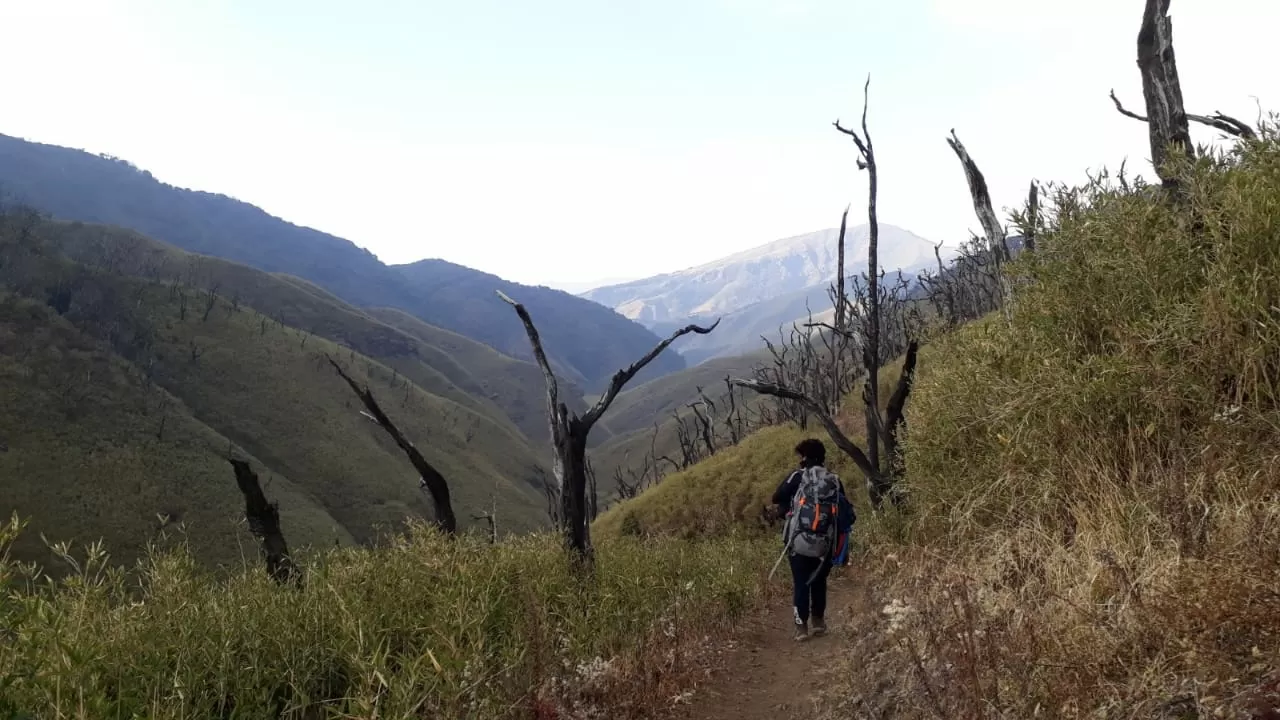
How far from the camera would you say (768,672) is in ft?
23.4

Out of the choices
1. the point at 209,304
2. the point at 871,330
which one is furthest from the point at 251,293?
the point at 871,330

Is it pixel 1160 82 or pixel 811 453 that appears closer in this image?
pixel 811 453

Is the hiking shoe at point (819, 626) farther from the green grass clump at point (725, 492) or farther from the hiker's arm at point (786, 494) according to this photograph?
the green grass clump at point (725, 492)

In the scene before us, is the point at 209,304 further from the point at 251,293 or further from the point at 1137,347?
the point at 1137,347

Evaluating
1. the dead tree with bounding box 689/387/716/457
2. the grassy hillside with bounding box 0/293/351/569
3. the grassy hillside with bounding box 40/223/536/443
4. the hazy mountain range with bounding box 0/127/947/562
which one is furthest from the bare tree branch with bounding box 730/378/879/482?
the grassy hillside with bounding box 40/223/536/443

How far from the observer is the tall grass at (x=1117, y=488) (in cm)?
321

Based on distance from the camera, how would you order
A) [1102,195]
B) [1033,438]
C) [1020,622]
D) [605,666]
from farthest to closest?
[1102,195], [1033,438], [605,666], [1020,622]

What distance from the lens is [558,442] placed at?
10320 mm

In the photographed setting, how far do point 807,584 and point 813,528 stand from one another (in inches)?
28.2

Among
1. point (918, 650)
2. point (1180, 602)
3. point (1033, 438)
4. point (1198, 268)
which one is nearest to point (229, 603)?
point (918, 650)

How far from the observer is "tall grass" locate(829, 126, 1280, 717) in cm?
321

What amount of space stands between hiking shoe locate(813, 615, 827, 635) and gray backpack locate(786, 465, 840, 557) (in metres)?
0.89

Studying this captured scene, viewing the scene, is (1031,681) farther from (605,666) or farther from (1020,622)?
(605,666)

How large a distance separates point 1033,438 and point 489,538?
6199mm
